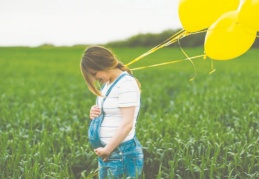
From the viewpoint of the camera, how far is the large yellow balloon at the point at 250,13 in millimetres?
2734

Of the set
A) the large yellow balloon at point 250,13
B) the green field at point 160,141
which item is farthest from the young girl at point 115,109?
the large yellow balloon at point 250,13

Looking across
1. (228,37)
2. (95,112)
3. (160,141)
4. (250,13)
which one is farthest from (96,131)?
(160,141)

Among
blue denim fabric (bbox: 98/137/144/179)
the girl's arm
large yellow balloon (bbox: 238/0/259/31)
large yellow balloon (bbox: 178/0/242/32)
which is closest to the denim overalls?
blue denim fabric (bbox: 98/137/144/179)

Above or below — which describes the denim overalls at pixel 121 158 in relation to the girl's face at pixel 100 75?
below

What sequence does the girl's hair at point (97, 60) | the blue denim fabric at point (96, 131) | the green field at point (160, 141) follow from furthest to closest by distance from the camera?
1. the green field at point (160, 141)
2. the blue denim fabric at point (96, 131)
3. the girl's hair at point (97, 60)

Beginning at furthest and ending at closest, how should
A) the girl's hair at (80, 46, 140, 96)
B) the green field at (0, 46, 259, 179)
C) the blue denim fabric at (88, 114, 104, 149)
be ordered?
the green field at (0, 46, 259, 179) < the blue denim fabric at (88, 114, 104, 149) < the girl's hair at (80, 46, 140, 96)

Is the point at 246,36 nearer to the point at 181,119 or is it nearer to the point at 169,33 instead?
the point at 181,119

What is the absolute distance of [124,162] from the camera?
299 cm

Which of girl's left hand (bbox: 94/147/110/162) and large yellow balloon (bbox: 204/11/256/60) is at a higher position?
large yellow balloon (bbox: 204/11/256/60)

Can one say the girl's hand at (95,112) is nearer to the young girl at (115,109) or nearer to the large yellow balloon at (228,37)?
the young girl at (115,109)

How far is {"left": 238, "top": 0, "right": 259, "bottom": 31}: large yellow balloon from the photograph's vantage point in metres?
2.73

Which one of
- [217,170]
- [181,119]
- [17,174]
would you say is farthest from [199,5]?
[181,119]

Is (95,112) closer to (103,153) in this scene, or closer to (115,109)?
(115,109)

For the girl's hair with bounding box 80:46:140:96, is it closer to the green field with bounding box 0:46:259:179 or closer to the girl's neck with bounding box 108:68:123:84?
the girl's neck with bounding box 108:68:123:84
